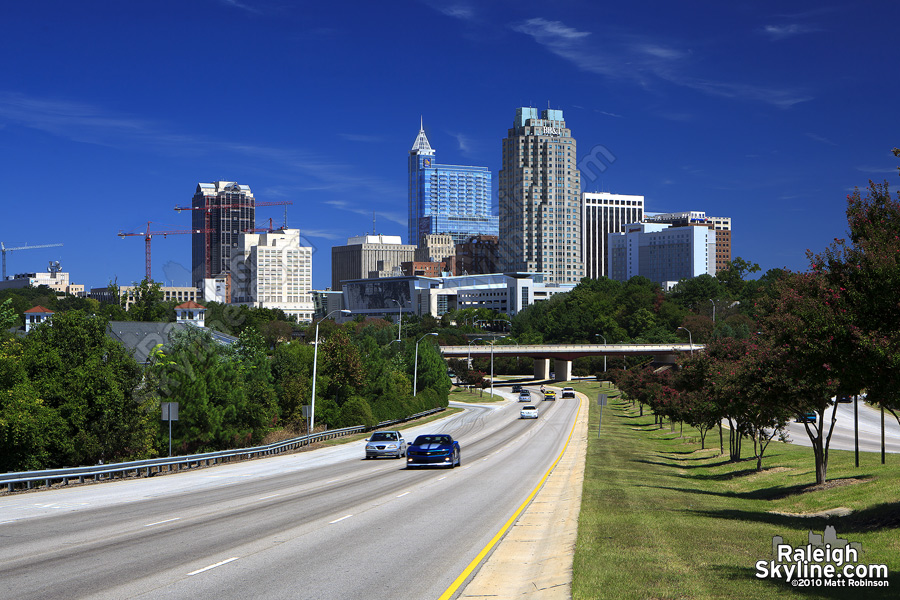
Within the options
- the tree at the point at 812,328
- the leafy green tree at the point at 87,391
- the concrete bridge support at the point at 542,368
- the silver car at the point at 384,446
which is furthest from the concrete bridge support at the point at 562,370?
the tree at the point at 812,328

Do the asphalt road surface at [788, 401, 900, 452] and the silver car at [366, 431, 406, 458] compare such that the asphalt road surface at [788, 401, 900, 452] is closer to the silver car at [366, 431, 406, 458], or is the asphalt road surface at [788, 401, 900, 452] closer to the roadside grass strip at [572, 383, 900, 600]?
the roadside grass strip at [572, 383, 900, 600]

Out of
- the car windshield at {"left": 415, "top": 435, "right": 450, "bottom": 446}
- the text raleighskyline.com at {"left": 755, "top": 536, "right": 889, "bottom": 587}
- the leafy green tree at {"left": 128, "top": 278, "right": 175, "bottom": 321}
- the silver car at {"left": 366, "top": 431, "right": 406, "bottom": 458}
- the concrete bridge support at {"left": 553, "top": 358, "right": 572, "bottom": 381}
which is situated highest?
the leafy green tree at {"left": 128, "top": 278, "right": 175, "bottom": 321}

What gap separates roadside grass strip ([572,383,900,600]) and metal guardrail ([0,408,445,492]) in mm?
18231

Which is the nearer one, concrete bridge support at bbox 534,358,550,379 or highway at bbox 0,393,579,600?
highway at bbox 0,393,579,600

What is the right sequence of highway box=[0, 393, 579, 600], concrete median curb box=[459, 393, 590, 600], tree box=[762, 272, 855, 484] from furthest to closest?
tree box=[762, 272, 855, 484] → highway box=[0, 393, 579, 600] → concrete median curb box=[459, 393, 590, 600]

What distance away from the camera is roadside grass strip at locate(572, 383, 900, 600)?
39.7ft

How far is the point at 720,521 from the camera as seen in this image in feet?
65.1

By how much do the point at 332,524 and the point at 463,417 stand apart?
219 ft

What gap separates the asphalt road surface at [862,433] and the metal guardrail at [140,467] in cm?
3236

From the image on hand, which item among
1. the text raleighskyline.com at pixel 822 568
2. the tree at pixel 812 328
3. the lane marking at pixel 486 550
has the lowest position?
→ the lane marking at pixel 486 550

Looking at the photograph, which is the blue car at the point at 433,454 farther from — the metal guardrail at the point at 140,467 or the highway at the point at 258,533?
the metal guardrail at the point at 140,467

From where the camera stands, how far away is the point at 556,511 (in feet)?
75.9

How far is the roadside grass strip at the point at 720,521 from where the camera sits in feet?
39.7

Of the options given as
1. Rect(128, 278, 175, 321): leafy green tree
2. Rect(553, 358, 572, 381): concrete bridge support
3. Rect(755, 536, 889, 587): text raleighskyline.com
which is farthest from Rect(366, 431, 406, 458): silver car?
Rect(553, 358, 572, 381): concrete bridge support
